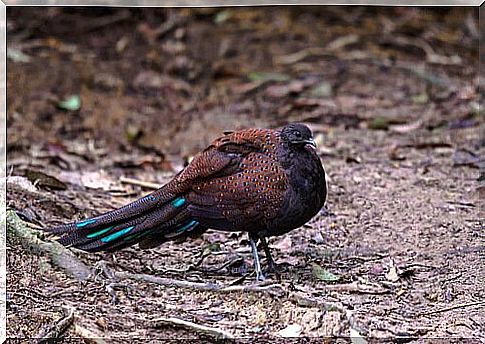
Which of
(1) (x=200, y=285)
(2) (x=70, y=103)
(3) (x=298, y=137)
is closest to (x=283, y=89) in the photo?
(2) (x=70, y=103)

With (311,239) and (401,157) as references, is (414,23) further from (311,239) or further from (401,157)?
(311,239)

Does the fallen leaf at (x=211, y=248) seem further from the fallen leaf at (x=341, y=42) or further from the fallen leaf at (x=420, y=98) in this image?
the fallen leaf at (x=341, y=42)

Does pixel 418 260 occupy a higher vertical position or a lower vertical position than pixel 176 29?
lower

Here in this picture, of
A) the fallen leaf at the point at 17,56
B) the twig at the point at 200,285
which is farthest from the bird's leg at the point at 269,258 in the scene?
the fallen leaf at the point at 17,56

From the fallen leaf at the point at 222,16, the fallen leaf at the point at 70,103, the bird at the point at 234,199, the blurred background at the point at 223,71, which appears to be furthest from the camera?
the fallen leaf at the point at 222,16

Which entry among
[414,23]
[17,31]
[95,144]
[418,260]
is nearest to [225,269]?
[418,260]

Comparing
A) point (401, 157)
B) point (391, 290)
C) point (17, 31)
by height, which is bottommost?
point (391, 290)

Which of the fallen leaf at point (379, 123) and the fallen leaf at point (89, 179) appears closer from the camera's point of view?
the fallen leaf at point (89, 179)
